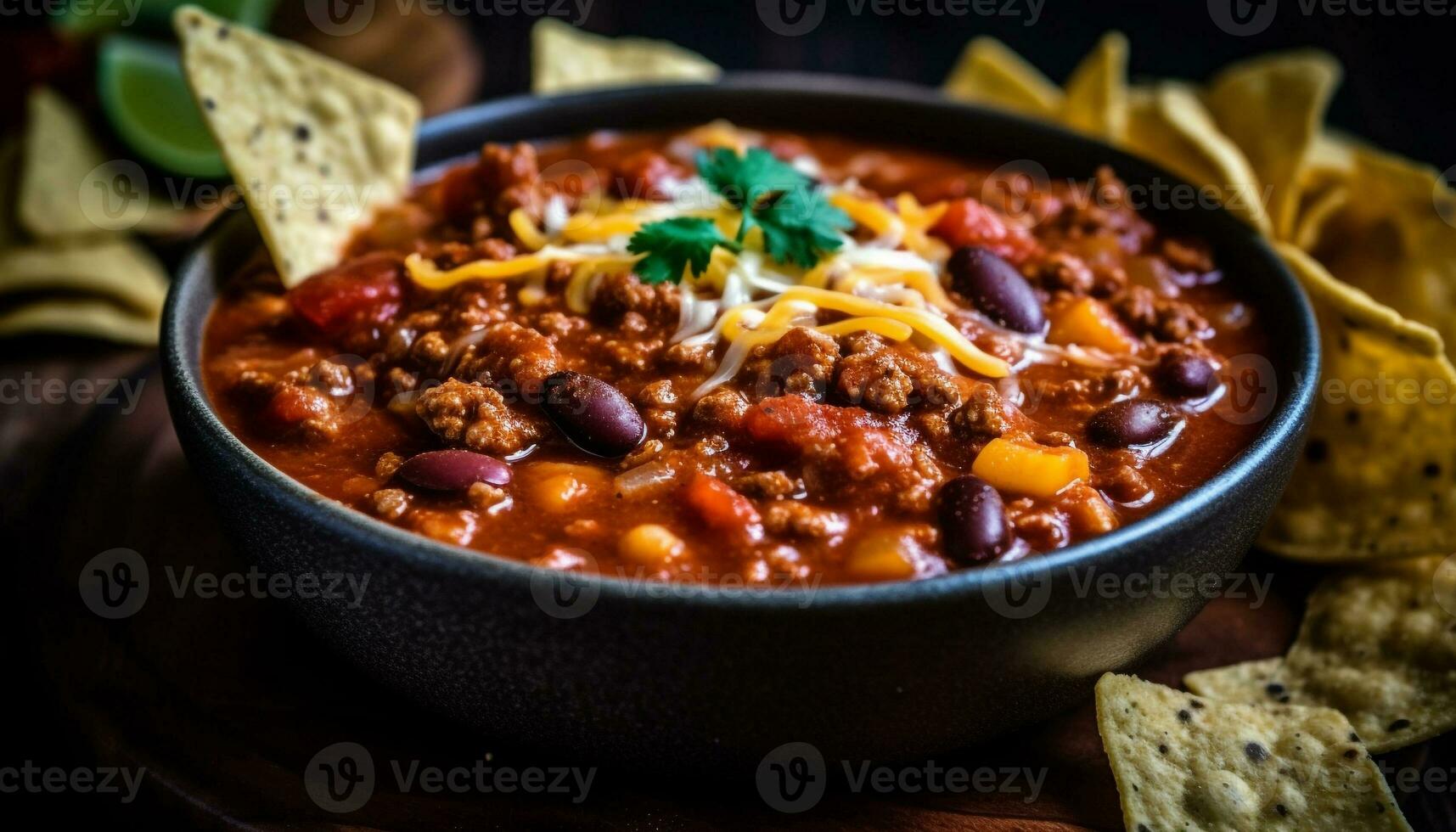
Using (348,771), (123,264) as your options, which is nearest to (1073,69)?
(123,264)

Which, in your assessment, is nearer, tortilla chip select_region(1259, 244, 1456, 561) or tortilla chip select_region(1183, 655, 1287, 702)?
tortilla chip select_region(1183, 655, 1287, 702)

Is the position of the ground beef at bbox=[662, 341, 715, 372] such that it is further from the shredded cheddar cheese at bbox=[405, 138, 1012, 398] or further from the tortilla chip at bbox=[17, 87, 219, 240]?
the tortilla chip at bbox=[17, 87, 219, 240]

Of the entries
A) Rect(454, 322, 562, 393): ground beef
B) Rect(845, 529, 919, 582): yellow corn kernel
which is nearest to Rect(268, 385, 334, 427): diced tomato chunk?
Rect(454, 322, 562, 393): ground beef

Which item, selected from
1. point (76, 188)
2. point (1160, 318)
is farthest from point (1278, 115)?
point (76, 188)

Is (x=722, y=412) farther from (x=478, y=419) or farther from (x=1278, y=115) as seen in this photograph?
(x=1278, y=115)

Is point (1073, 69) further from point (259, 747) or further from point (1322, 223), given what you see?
point (259, 747)

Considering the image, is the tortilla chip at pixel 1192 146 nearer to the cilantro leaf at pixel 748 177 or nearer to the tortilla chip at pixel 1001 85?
the tortilla chip at pixel 1001 85
